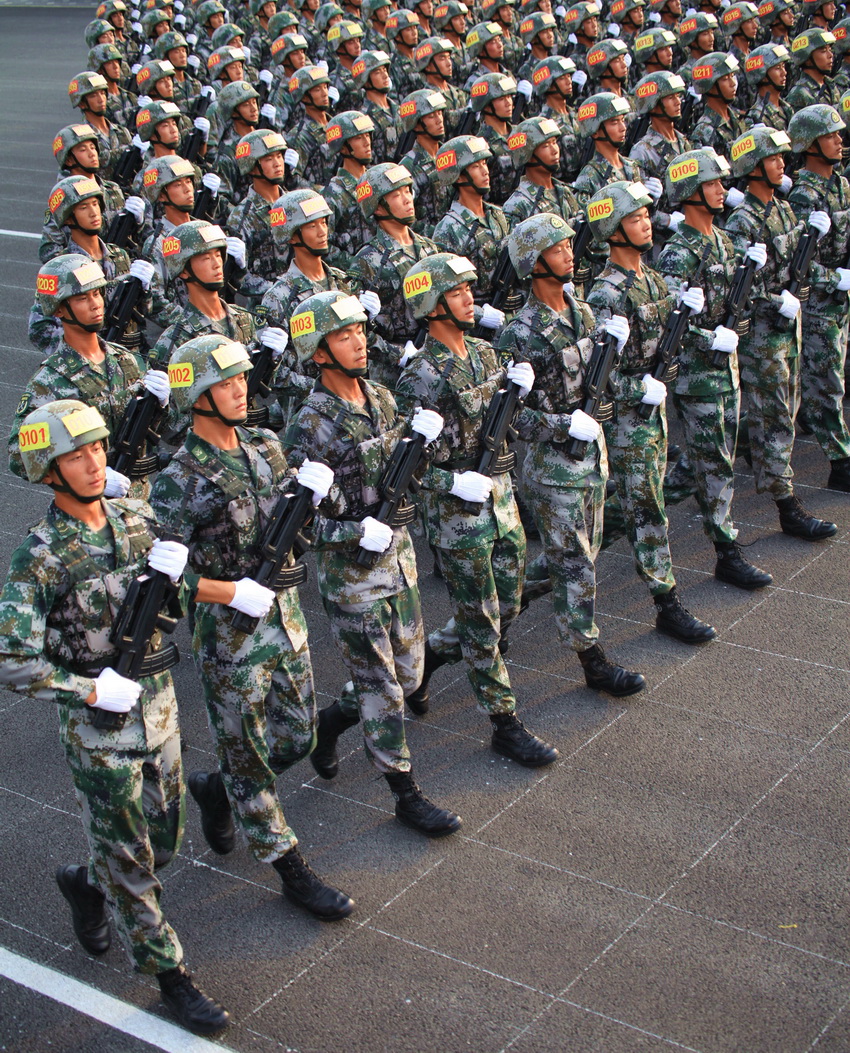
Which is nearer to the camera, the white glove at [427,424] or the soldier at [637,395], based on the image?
the white glove at [427,424]

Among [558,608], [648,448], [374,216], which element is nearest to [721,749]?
[558,608]

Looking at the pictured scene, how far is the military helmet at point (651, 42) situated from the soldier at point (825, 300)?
15.7 feet

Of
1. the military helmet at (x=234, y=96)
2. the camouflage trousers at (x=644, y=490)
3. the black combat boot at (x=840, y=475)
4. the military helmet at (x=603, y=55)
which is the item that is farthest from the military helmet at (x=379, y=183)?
the military helmet at (x=603, y=55)

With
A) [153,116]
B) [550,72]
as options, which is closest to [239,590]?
[153,116]

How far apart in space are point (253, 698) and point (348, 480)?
1003 millimetres

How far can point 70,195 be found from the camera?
26.5ft

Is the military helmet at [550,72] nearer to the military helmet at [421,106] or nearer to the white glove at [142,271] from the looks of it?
the military helmet at [421,106]

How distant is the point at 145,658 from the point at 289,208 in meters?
3.82

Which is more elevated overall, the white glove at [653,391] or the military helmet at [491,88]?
the military helmet at [491,88]

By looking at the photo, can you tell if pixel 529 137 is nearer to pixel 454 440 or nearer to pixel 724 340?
pixel 724 340

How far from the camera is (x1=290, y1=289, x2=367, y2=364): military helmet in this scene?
530 centimetres

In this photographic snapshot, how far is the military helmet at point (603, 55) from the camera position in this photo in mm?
11961

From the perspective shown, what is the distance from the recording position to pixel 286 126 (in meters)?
13.1

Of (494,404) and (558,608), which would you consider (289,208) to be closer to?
(494,404)
